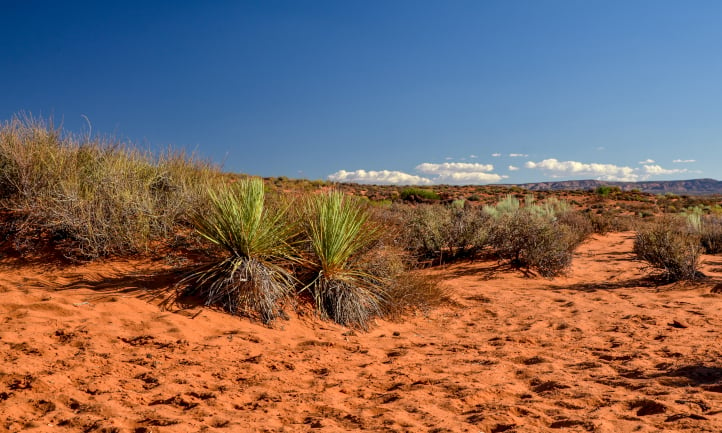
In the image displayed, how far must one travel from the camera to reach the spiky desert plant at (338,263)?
6.10 m

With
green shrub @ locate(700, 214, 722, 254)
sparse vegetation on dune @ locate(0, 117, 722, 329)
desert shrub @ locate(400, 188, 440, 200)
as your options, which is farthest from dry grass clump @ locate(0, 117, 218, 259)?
desert shrub @ locate(400, 188, 440, 200)

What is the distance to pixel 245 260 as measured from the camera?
5.81 meters

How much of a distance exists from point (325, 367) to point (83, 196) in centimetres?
531

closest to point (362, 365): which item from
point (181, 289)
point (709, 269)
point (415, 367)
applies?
point (415, 367)

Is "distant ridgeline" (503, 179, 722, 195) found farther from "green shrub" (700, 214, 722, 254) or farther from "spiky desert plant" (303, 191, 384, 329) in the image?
"spiky desert plant" (303, 191, 384, 329)

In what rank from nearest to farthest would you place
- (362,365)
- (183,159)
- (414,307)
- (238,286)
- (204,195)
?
(362,365), (238,286), (414,307), (204,195), (183,159)

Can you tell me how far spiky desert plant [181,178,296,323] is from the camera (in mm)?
5699

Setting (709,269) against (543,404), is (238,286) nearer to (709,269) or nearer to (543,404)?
(543,404)

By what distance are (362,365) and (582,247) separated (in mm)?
12431

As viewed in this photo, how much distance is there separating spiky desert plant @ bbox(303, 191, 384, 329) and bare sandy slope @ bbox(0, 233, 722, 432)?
0.98ft

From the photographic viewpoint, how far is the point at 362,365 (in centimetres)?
479

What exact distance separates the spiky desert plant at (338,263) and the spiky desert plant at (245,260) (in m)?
0.35

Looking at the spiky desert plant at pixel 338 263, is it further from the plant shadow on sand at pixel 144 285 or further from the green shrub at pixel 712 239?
the green shrub at pixel 712 239

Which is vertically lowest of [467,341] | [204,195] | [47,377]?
[467,341]
